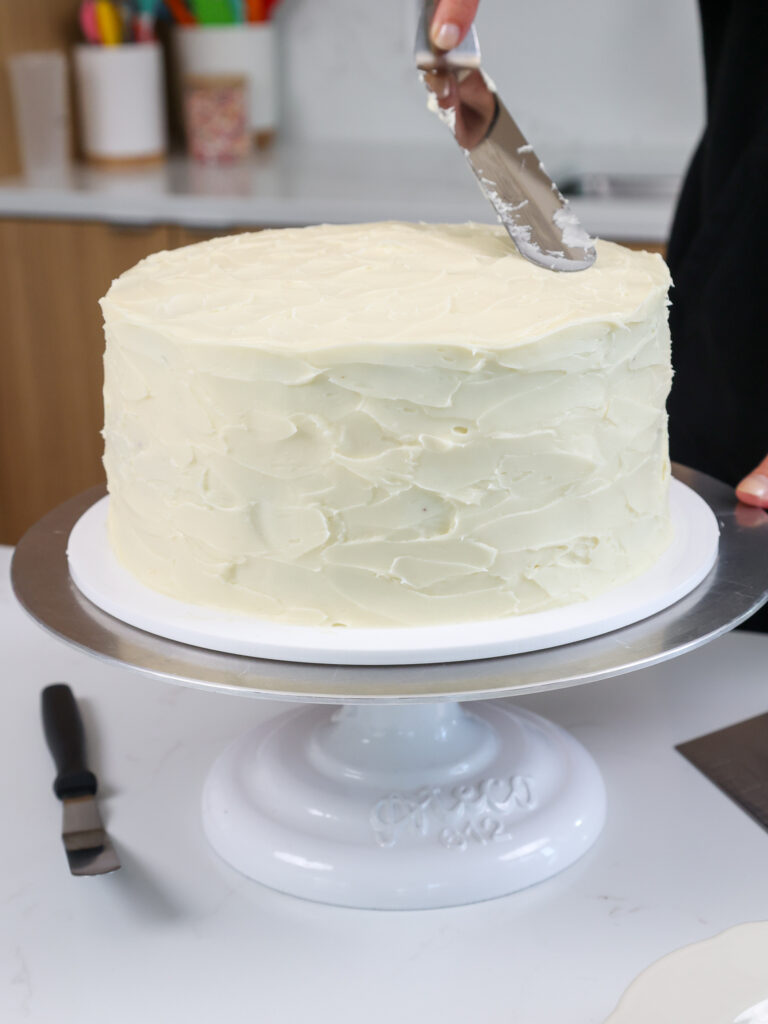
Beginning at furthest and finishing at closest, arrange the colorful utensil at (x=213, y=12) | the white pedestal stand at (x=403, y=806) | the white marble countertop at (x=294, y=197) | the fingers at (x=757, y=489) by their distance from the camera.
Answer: the colorful utensil at (x=213, y=12) → the white marble countertop at (x=294, y=197) → the fingers at (x=757, y=489) → the white pedestal stand at (x=403, y=806)

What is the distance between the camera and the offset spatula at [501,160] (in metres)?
0.93

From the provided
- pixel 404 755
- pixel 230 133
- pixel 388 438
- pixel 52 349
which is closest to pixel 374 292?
pixel 388 438

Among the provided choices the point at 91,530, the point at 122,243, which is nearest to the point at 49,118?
the point at 122,243

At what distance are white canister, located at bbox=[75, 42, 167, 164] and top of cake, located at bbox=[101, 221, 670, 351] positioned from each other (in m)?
1.93

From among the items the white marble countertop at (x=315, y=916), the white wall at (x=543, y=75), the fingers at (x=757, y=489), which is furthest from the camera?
the white wall at (x=543, y=75)

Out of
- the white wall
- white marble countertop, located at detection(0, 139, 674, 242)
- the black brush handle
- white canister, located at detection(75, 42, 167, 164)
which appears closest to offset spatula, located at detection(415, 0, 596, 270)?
the black brush handle

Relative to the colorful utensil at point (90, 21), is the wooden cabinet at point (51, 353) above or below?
below

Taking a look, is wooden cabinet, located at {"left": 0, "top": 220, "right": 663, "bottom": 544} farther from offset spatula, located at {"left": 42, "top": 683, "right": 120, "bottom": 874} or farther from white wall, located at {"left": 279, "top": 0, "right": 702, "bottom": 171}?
offset spatula, located at {"left": 42, "top": 683, "right": 120, "bottom": 874}

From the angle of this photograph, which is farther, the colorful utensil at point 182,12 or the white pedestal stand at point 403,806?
the colorful utensil at point 182,12

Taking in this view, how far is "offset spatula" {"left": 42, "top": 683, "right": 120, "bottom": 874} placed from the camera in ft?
2.76

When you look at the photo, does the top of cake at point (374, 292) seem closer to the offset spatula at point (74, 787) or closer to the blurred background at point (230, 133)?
the offset spatula at point (74, 787)

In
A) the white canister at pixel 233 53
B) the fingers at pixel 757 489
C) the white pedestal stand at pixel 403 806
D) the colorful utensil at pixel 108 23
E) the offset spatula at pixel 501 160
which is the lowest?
the white pedestal stand at pixel 403 806

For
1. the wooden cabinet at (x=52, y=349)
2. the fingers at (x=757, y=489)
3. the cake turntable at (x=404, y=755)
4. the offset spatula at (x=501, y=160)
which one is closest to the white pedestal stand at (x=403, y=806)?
the cake turntable at (x=404, y=755)

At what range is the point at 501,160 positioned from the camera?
3.09 ft
